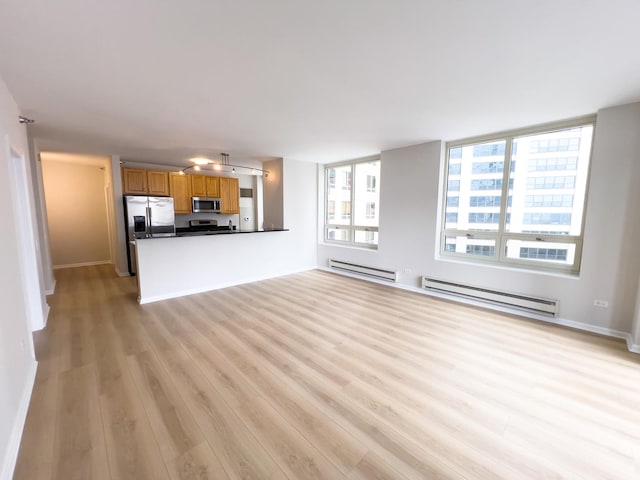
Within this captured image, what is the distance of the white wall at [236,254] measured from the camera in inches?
166

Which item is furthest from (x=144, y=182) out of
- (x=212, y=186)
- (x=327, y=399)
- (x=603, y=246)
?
(x=603, y=246)

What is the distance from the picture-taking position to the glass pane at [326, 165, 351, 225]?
6.06 metres

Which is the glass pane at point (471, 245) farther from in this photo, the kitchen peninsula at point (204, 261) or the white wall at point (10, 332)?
the white wall at point (10, 332)

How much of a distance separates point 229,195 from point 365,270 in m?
4.31

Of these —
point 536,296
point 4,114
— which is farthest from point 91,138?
point 536,296

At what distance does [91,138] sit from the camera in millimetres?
4098

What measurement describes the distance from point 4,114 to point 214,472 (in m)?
3.25

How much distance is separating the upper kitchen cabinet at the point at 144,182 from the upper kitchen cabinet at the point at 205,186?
1.97 ft

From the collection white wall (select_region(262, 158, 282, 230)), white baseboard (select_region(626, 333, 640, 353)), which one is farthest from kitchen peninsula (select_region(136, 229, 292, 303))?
white baseboard (select_region(626, 333, 640, 353))

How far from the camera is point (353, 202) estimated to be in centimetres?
591

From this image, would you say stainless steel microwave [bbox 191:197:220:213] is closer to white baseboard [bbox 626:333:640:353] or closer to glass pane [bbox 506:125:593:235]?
glass pane [bbox 506:125:593:235]

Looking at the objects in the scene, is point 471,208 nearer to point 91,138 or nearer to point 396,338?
point 396,338

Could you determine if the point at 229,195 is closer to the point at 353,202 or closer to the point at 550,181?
the point at 353,202

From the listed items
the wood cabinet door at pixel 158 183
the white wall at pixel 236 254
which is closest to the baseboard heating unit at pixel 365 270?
the white wall at pixel 236 254
